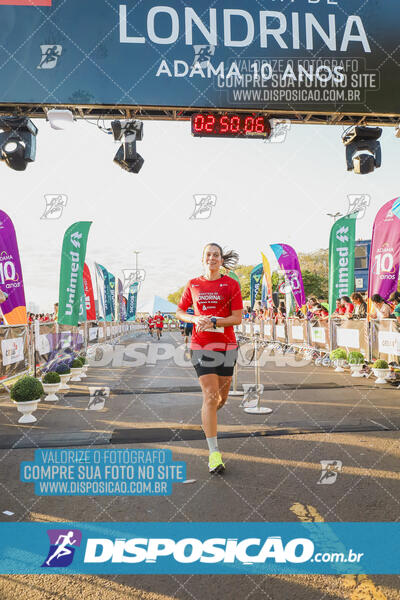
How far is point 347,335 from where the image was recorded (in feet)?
39.8

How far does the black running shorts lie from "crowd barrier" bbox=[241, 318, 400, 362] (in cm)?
278

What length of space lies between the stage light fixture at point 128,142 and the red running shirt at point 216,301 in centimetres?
545

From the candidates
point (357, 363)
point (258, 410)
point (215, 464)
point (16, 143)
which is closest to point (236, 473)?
point (215, 464)

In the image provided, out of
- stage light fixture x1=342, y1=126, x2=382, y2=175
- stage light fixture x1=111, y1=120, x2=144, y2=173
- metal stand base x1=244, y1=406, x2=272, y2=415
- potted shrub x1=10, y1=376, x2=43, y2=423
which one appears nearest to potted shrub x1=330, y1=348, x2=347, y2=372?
stage light fixture x1=342, y1=126, x2=382, y2=175

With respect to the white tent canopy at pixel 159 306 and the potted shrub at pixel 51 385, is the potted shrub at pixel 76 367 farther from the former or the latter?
the white tent canopy at pixel 159 306

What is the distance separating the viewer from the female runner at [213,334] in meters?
4.48

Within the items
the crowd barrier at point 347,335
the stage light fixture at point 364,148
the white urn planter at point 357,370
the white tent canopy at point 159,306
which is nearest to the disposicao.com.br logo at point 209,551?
the crowd barrier at point 347,335

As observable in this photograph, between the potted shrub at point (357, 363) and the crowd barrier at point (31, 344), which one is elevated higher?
the crowd barrier at point (31, 344)

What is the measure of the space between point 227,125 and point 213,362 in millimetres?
5620

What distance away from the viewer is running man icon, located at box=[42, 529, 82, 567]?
276cm

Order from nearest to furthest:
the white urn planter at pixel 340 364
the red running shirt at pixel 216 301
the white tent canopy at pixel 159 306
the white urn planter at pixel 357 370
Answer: the red running shirt at pixel 216 301
the white urn planter at pixel 357 370
the white urn planter at pixel 340 364
the white tent canopy at pixel 159 306

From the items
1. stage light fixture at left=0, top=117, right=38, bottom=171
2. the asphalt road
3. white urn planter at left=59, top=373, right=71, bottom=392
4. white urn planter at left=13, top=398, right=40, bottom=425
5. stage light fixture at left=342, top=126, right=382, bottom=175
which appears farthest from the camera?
white urn planter at left=59, top=373, right=71, bottom=392

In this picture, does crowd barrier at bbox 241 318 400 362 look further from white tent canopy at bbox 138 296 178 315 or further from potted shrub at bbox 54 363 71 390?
white tent canopy at bbox 138 296 178 315

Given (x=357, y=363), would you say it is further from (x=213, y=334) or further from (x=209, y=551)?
(x=209, y=551)
